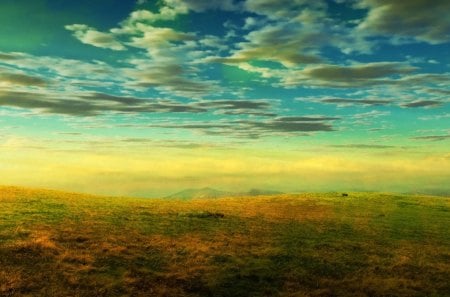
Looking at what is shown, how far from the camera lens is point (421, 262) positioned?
89.1ft

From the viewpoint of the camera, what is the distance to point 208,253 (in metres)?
26.4

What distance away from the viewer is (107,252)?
82.9 ft

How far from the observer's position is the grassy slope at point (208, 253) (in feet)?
67.5

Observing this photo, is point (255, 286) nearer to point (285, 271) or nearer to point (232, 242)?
point (285, 271)

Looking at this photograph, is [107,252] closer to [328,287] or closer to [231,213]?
[328,287]

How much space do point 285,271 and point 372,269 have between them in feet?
17.0

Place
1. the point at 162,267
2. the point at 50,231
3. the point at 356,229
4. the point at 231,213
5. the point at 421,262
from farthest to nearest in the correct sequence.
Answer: the point at 231,213 < the point at 356,229 < the point at 50,231 < the point at 421,262 < the point at 162,267

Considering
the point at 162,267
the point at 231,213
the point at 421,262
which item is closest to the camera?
the point at 162,267

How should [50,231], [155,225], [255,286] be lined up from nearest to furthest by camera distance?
[255,286]
[50,231]
[155,225]

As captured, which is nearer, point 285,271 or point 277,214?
point 285,271

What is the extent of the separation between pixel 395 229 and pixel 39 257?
3000 cm

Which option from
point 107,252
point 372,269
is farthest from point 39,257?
point 372,269

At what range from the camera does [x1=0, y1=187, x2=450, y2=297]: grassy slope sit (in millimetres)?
20564

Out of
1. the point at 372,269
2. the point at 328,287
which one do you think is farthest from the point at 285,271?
the point at 372,269
